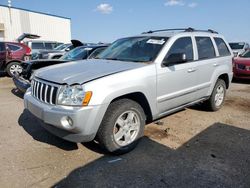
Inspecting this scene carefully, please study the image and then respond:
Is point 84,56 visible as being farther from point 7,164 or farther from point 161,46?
point 7,164

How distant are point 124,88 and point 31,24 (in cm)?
2849

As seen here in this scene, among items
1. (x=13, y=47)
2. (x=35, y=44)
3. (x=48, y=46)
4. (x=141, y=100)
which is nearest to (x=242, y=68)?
(x=141, y=100)

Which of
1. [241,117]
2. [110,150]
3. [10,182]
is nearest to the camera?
[10,182]

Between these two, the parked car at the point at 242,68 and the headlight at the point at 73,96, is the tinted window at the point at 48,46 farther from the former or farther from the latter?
the headlight at the point at 73,96

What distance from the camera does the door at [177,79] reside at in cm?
404

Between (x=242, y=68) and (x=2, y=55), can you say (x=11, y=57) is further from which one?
(x=242, y=68)

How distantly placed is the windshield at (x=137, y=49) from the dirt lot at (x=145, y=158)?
1377 mm

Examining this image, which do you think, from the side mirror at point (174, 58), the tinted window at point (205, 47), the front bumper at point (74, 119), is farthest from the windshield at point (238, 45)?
the front bumper at point (74, 119)

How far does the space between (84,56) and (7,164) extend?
5189 mm

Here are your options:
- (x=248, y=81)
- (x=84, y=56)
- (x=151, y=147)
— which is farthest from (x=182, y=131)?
(x=248, y=81)

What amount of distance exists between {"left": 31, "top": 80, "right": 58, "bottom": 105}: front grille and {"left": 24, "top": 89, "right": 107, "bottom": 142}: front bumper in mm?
93

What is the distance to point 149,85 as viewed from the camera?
12.4 feet

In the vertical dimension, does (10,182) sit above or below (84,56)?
below

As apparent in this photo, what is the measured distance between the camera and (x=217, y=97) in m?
5.80
